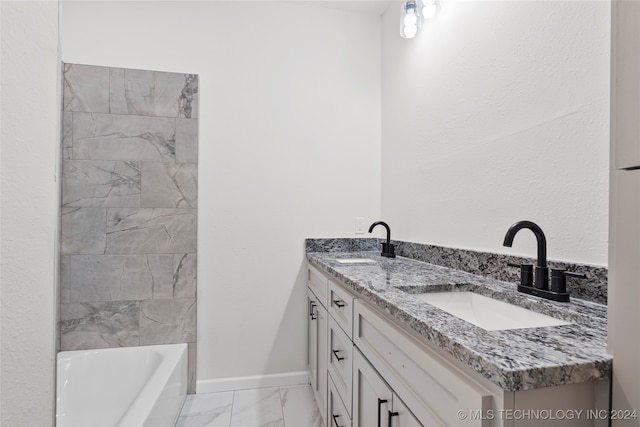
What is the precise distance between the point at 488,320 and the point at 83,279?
215cm

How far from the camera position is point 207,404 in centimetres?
188

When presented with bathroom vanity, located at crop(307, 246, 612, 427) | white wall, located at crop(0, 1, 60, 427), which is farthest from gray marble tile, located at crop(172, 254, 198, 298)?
white wall, located at crop(0, 1, 60, 427)

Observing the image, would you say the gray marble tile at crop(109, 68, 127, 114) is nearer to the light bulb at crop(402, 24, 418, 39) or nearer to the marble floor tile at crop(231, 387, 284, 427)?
the light bulb at crop(402, 24, 418, 39)

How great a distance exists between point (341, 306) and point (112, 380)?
1494mm

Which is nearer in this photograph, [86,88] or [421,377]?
[421,377]

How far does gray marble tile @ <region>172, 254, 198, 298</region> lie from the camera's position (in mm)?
1976

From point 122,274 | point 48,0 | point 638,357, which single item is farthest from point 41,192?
point 122,274

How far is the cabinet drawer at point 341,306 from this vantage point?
3.91 feet

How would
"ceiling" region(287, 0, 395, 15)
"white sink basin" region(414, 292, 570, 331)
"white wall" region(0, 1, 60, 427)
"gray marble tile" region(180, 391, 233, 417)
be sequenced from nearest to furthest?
"white wall" region(0, 1, 60, 427) → "white sink basin" region(414, 292, 570, 331) → "gray marble tile" region(180, 391, 233, 417) → "ceiling" region(287, 0, 395, 15)

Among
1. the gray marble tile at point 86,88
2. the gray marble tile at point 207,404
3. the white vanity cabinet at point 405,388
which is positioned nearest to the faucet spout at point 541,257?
the white vanity cabinet at point 405,388

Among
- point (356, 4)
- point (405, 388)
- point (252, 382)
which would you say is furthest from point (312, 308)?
point (356, 4)

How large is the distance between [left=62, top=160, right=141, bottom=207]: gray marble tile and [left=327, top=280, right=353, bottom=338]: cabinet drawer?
134cm

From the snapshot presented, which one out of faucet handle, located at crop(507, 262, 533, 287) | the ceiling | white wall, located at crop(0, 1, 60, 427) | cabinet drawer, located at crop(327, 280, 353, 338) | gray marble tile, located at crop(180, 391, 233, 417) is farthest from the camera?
the ceiling

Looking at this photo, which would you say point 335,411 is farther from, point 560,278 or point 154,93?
point 154,93
